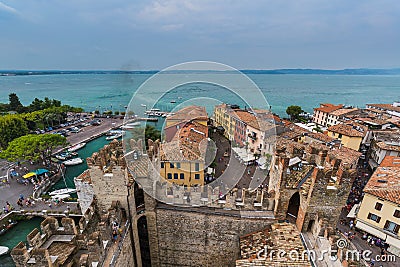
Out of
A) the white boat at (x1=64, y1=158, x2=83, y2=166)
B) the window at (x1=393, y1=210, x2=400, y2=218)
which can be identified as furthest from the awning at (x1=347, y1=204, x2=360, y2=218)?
the white boat at (x1=64, y1=158, x2=83, y2=166)

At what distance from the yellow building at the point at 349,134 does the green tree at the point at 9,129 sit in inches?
2509

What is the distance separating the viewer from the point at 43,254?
7836mm

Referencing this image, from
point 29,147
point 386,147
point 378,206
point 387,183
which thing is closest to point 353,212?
point 378,206

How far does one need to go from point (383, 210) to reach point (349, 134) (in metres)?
19.8

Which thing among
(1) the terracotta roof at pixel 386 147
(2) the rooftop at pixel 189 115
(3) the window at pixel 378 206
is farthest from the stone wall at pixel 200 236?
(1) the terracotta roof at pixel 386 147

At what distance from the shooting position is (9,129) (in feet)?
143

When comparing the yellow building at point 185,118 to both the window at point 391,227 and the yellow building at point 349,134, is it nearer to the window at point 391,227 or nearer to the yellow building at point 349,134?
the window at point 391,227

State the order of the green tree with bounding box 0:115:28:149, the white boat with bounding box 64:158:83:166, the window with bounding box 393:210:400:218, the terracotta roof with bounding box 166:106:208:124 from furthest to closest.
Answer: the green tree with bounding box 0:115:28:149 < the white boat with bounding box 64:158:83:166 < the terracotta roof with bounding box 166:106:208:124 < the window with bounding box 393:210:400:218

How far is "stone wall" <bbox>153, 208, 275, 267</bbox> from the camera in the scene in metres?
11.8

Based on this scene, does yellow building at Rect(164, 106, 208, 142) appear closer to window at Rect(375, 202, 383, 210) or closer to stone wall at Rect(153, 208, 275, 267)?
stone wall at Rect(153, 208, 275, 267)

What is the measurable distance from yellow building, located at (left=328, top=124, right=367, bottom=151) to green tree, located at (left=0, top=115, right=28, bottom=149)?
63734 millimetres

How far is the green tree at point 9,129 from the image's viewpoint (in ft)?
140

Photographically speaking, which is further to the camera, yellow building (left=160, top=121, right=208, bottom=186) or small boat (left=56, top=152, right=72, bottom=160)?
small boat (left=56, top=152, right=72, bottom=160)

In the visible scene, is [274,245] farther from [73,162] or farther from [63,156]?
[63,156]
